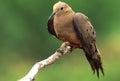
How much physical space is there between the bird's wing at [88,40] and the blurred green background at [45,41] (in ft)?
18.7

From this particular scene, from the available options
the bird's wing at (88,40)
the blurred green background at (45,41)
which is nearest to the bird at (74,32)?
the bird's wing at (88,40)

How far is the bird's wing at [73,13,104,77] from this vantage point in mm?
4926

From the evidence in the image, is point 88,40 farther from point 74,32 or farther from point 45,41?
point 45,41

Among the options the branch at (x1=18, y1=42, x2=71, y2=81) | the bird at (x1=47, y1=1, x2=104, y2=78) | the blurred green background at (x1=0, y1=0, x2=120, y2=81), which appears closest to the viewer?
the branch at (x1=18, y1=42, x2=71, y2=81)

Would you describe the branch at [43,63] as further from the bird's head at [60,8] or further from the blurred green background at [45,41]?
the blurred green background at [45,41]

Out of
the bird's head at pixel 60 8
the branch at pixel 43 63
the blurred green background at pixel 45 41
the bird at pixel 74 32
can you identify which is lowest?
the branch at pixel 43 63

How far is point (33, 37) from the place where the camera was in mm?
14578

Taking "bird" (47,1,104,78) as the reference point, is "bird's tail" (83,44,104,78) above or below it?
below

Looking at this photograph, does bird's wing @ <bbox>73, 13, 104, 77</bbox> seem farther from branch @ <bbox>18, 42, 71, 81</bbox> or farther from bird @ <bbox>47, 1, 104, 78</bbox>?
branch @ <bbox>18, 42, 71, 81</bbox>

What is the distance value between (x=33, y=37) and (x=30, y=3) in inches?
26.0

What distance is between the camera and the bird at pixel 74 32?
4.90 m

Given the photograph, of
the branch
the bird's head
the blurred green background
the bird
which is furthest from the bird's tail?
the blurred green background

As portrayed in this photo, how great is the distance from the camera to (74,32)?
4969mm

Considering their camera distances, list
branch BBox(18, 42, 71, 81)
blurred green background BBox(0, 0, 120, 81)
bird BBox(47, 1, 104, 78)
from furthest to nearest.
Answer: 1. blurred green background BBox(0, 0, 120, 81)
2. bird BBox(47, 1, 104, 78)
3. branch BBox(18, 42, 71, 81)
